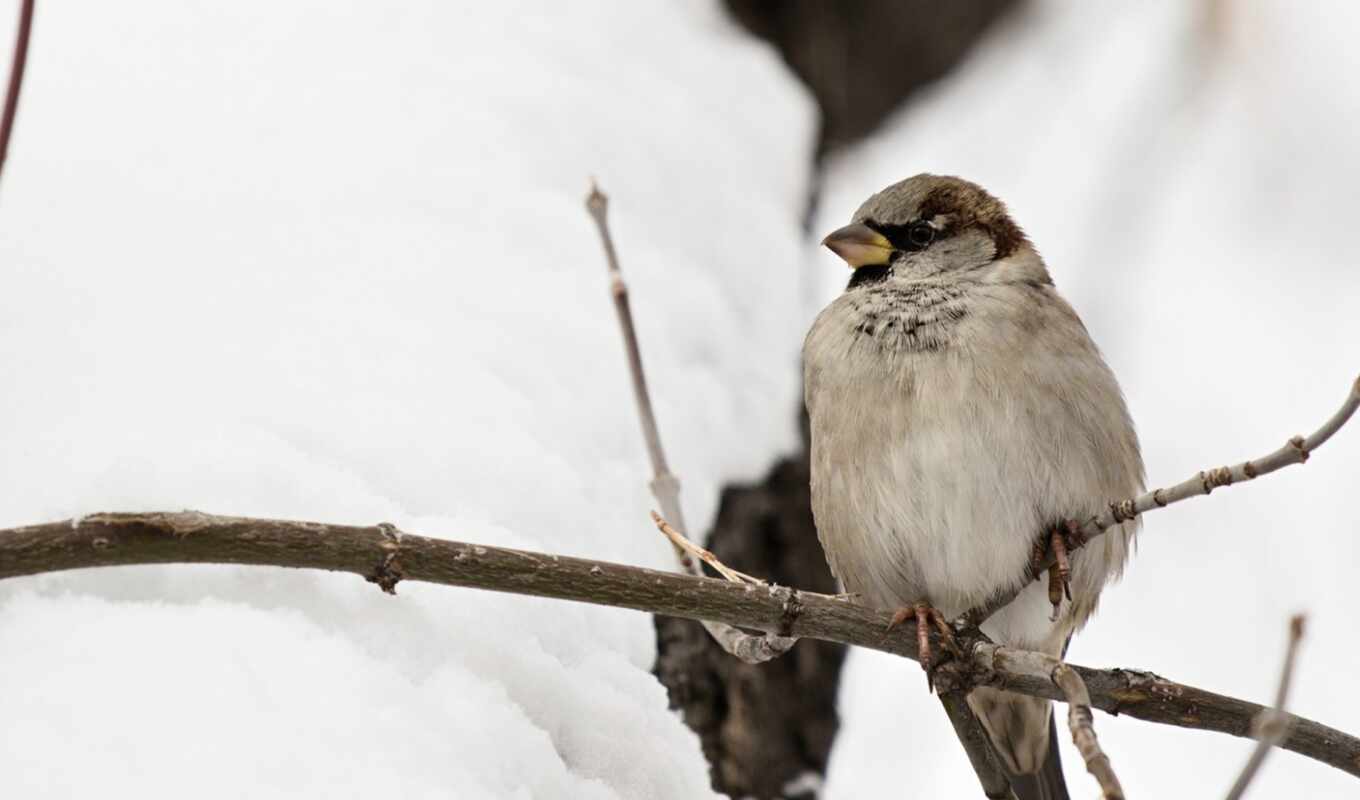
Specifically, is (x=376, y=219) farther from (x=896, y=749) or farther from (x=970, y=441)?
(x=896, y=749)

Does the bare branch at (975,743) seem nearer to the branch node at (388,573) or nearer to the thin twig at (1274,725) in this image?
the thin twig at (1274,725)

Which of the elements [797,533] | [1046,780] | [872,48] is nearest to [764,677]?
[797,533]

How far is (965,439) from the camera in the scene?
7.55 ft

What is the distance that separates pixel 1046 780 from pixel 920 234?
38.8 inches

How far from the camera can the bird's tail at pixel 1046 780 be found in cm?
268

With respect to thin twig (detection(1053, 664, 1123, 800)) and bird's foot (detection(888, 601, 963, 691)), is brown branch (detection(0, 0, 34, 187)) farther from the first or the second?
bird's foot (detection(888, 601, 963, 691))

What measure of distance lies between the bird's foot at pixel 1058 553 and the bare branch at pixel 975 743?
0.19m

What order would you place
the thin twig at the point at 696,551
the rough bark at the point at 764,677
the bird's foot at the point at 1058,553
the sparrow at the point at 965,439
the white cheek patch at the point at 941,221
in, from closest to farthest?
the thin twig at the point at 696,551 → the bird's foot at the point at 1058,553 → the sparrow at the point at 965,439 → the rough bark at the point at 764,677 → the white cheek patch at the point at 941,221

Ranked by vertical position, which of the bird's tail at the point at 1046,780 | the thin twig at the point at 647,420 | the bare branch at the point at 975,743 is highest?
the thin twig at the point at 647,420

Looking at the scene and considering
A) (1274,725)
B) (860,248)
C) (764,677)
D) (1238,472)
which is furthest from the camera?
(764,677)

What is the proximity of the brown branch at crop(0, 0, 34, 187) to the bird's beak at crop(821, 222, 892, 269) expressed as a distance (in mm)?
1533

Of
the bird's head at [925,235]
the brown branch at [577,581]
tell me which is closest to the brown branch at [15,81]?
the brown branch at [577,581]

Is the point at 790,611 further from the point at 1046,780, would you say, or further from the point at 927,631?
the point at 1046,780

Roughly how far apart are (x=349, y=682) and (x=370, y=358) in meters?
0.69
